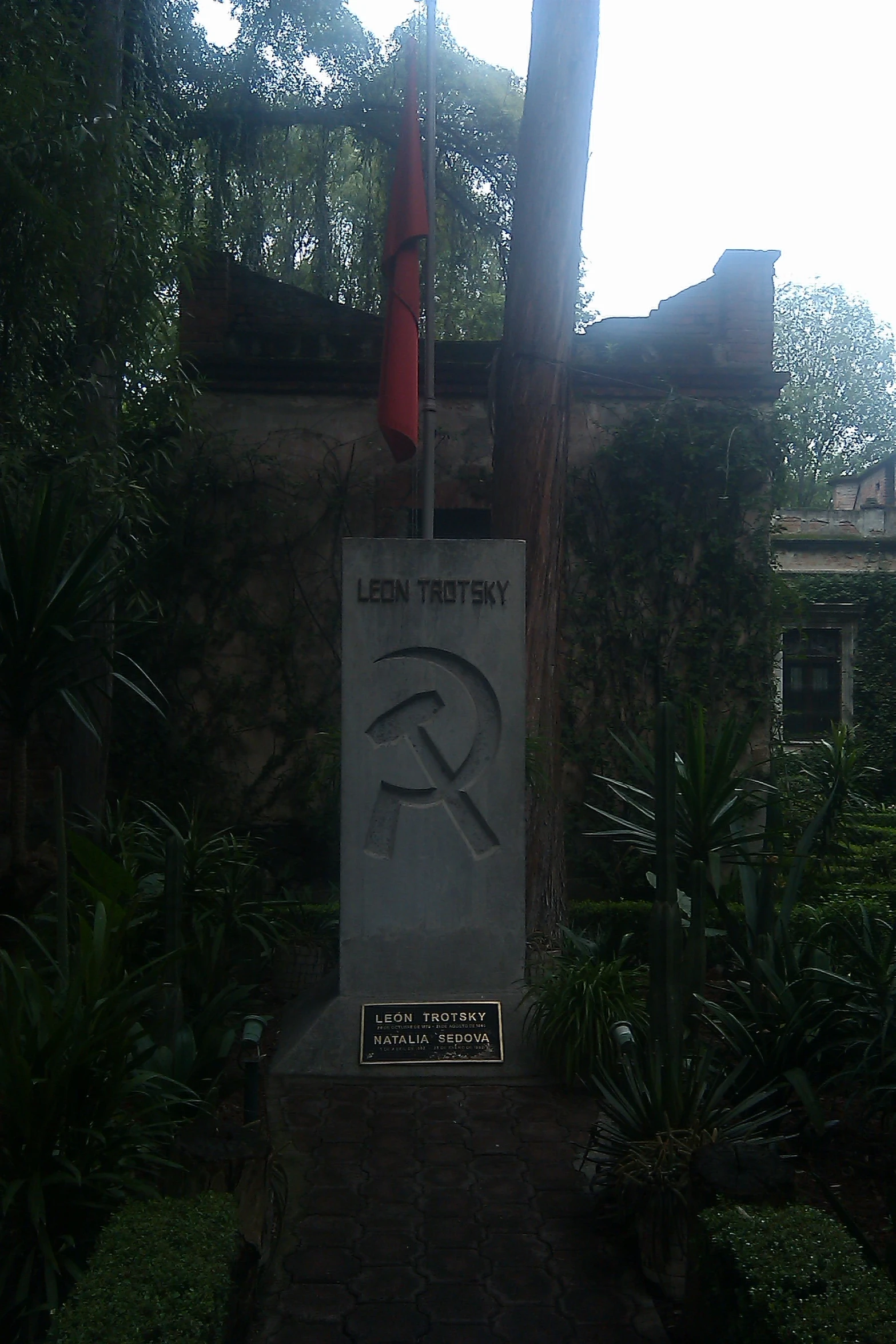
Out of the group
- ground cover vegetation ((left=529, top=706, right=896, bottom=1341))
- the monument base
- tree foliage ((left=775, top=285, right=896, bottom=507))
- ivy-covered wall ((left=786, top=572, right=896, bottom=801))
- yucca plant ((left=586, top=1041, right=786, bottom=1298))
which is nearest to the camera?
ground cover vegetation ((left=529, top=706, right=896, bottom=1341))

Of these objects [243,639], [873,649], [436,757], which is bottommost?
[873,649]

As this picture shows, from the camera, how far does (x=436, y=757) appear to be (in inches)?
226

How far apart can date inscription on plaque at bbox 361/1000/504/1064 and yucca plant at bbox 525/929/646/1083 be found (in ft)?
0.67

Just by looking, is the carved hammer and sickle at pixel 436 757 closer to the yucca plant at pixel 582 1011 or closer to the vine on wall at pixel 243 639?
the yucca plant at pixel 582 1011

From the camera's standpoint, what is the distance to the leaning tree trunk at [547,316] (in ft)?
25.4

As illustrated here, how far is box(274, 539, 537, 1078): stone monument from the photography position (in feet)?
18.6

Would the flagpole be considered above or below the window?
above

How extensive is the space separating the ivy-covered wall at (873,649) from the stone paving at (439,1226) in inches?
505

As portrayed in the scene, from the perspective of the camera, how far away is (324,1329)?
3344 millimetres

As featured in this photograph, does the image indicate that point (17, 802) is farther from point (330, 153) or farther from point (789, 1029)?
point (330, 153)

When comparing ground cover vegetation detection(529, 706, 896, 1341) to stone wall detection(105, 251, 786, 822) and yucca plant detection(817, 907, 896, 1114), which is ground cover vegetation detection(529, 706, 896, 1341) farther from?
stone wall detection(105, 251, 786, 822)

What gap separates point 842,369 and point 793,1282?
3871cm

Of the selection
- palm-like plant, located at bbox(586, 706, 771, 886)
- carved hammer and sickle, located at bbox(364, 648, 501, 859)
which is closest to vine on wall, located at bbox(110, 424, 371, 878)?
Answer: carved hammer and sickle, located at bbox(364, 648, 501, 859)

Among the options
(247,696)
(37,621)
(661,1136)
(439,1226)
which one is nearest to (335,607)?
(247,696)
